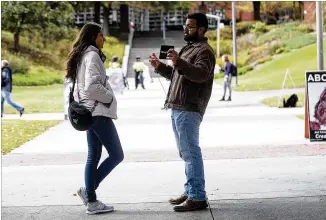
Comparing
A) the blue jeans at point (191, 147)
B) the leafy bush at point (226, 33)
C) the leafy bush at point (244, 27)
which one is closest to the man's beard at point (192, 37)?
the blue jeans at point (191, 147)

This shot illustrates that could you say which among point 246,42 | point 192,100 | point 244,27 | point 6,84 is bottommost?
point 6,84

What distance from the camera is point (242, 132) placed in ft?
42.3

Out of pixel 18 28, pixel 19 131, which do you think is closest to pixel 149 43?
pixel 18 28

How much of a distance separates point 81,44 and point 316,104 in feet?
16.6

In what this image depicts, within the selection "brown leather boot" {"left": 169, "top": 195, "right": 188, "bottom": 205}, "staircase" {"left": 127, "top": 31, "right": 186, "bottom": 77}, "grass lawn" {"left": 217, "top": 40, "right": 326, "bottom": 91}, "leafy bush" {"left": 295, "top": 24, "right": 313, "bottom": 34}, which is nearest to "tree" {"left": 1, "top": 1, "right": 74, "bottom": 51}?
"staircase" {"left": 127, "top": 31, "right": 186, "bottom": 77}

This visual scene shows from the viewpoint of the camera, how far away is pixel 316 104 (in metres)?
10.2

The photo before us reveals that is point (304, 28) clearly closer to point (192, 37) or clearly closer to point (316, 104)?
point (316, 104)

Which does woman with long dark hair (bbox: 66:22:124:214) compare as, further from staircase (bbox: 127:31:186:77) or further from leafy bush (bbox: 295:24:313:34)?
leafy bush (bbox: 295:24:313:34)

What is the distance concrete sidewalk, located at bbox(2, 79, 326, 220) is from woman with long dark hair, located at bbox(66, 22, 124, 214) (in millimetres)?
353

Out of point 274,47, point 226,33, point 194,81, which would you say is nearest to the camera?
point 194,81

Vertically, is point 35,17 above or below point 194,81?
above

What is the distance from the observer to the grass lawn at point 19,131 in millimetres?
11750

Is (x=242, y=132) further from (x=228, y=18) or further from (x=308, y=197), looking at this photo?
(x=228, y=18)

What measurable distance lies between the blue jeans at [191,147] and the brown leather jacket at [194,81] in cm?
8
